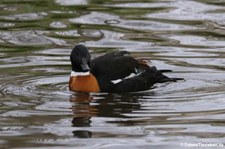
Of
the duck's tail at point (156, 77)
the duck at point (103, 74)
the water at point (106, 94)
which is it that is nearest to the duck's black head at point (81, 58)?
the duck at point (103, 74)

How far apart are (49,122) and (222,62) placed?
469cm

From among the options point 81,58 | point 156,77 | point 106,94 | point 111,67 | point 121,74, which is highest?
point 81,58

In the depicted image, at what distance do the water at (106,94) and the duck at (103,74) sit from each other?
160 mm

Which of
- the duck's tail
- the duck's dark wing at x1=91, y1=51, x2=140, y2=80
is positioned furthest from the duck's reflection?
the duck's tail

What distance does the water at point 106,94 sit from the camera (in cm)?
1087

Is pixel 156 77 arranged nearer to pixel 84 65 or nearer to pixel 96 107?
pixel 84 65

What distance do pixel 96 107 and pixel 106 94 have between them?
3.31ft

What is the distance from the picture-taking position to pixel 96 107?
1271 cm

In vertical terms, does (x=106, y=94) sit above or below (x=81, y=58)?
below

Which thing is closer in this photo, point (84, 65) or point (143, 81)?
point (84, 65)

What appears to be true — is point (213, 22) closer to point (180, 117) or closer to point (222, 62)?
point (222, 62)

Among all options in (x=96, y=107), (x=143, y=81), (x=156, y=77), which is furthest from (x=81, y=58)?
(x=96, y=107)

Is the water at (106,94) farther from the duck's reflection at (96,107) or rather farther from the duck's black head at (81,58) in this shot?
the duck's black head at (81,58)

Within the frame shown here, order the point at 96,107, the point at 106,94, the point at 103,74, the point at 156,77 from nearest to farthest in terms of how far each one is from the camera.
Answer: the point at 96,107 → the point at 106,94 → the point at 103,74 → the point at 156,77
